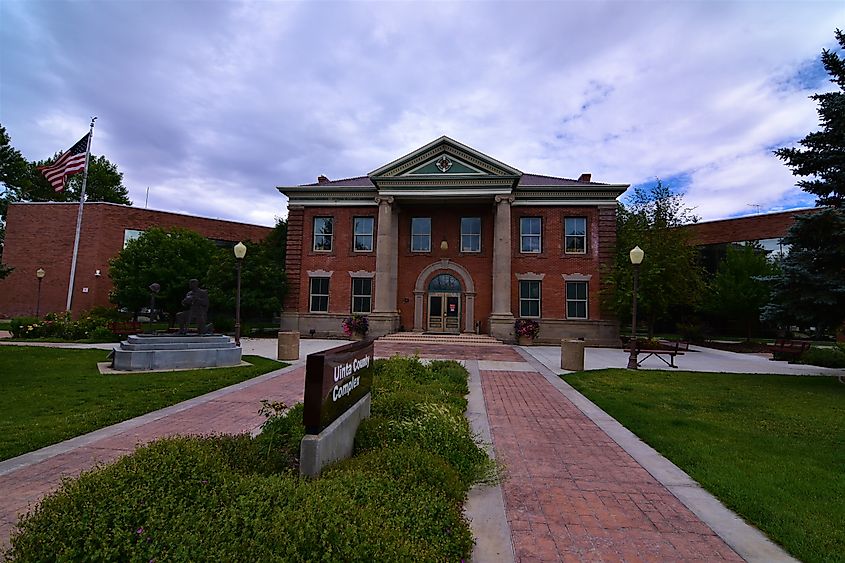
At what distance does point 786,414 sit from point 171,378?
13133 millimetres

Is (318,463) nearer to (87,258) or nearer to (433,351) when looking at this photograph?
(433,351)

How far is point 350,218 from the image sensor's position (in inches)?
1124

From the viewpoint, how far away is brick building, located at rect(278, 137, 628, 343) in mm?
25906

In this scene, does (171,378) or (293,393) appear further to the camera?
(171,378)

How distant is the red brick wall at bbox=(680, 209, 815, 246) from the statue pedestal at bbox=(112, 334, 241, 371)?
33.3 metres

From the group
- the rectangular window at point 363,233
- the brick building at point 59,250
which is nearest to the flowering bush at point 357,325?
the rectangular window at point 363,233

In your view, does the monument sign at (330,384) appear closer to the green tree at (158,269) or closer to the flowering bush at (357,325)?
the flowering bush at (357,325)

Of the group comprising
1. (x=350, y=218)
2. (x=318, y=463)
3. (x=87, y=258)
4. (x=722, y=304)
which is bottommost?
(x=318, y=463)

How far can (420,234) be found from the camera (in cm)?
2844

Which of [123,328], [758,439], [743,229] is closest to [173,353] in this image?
[123,328]

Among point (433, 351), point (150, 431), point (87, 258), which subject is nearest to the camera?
point (150, 431)

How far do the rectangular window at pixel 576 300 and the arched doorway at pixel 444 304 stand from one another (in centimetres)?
634

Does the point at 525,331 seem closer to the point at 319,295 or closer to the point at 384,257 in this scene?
the point at 384,257

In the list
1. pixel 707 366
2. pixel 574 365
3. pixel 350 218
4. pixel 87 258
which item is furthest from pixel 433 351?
pixel 87 258
